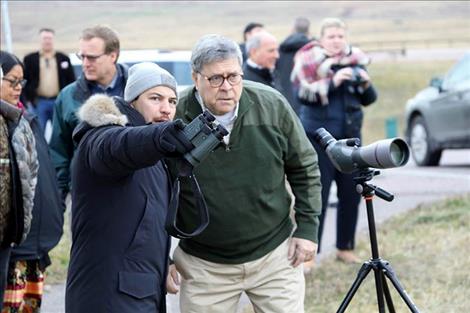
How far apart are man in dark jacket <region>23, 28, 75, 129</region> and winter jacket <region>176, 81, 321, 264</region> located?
857 centimetres

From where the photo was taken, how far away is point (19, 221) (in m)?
5.79

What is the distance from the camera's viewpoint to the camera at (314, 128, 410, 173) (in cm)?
474

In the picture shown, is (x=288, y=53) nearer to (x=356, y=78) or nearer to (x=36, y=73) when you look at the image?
(x=36, y=73)

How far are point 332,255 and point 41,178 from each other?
383 cm

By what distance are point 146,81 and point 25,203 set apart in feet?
4.47

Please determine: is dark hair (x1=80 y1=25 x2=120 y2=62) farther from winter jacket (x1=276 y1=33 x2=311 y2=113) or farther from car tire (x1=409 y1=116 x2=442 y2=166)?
car tire (x1=409 y1=116 x2=442 y2=166)

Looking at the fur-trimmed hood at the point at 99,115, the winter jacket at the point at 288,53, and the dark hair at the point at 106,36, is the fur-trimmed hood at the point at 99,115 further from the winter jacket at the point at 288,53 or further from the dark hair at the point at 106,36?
the winter jacket at the point at 288,53

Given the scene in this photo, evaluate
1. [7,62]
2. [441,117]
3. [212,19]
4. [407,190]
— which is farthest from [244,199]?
[212,19]

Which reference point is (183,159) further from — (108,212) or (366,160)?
(366,160)

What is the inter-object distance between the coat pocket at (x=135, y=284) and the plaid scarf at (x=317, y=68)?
4258 mm

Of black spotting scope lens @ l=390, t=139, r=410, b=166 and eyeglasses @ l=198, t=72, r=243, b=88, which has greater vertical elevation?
eyeglasses @ l=198, t=72, r=243, b=88

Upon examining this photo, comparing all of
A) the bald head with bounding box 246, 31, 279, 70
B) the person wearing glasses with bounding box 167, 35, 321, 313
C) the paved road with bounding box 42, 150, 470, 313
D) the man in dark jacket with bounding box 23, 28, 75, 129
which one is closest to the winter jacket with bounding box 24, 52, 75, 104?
the man in dark jacket with bounding box 23, 28, 75, 129

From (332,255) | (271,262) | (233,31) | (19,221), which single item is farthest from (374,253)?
(233,31)

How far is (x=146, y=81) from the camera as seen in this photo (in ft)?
15.7
